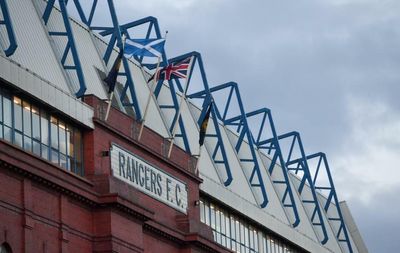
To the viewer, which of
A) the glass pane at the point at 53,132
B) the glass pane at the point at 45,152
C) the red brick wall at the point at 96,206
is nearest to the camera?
the red brick wall at the point at 96,206

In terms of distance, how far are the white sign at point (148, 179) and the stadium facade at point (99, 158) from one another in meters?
0.09

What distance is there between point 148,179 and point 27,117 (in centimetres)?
1220

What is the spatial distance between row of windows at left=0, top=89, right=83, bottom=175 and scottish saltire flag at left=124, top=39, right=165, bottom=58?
8429 mm

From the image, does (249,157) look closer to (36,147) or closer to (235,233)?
(235,233)

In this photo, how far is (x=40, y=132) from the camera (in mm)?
68625

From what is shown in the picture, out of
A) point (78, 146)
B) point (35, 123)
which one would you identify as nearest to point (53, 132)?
point (35, 123)

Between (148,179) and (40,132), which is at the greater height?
(148,179)

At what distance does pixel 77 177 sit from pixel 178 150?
14983mm

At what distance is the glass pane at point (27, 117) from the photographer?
67312 mm

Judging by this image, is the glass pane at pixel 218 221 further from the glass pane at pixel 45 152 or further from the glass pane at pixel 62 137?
the glass pane at pixel 45 152

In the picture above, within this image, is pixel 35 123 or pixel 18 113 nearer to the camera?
pixel 18 113

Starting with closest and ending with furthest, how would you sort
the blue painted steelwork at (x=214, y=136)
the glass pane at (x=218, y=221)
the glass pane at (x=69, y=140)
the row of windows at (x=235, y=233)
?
the glass pane at (x=69, y=140)
the row of windows at (x=235, y=233)
the glass pane at (x=218, y=221)
the blue painted steelwork at (x=214, y=136)

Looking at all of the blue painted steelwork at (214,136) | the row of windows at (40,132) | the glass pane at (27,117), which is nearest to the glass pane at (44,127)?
the row of windows at (40,132)

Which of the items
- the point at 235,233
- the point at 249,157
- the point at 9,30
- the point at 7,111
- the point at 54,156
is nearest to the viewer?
the point at 7,111
